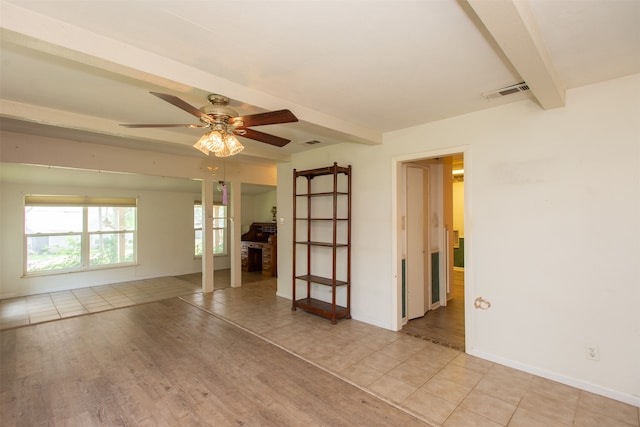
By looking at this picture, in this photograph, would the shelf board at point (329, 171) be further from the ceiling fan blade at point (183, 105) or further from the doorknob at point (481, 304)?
the doorknob at point (481, 304)

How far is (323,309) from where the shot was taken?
163 inches

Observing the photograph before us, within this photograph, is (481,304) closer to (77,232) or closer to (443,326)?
(443,326)

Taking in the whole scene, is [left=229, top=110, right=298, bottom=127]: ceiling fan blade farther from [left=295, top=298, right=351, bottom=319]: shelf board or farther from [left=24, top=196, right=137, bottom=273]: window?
[left=24, top=196, right=137, bottom=273]: window

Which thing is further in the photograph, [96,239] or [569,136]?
[96,239]

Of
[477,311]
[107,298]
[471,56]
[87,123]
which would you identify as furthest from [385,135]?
Answer: [107,298]

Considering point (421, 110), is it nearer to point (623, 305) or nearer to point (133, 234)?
point (623, 305)

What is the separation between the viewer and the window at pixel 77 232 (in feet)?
18.5

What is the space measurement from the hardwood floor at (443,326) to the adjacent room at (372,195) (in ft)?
0.13

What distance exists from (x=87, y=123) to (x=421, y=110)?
3.46 metres

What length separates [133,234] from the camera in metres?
6.76

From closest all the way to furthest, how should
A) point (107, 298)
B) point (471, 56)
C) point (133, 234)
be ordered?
point (471, 56) → point (107, 298) → point (133, 234)

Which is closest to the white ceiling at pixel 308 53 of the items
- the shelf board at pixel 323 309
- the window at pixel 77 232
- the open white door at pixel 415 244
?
the open white door at pixel 415 244

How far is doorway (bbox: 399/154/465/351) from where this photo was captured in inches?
152


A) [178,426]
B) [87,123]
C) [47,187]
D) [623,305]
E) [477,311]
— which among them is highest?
[87,123]
